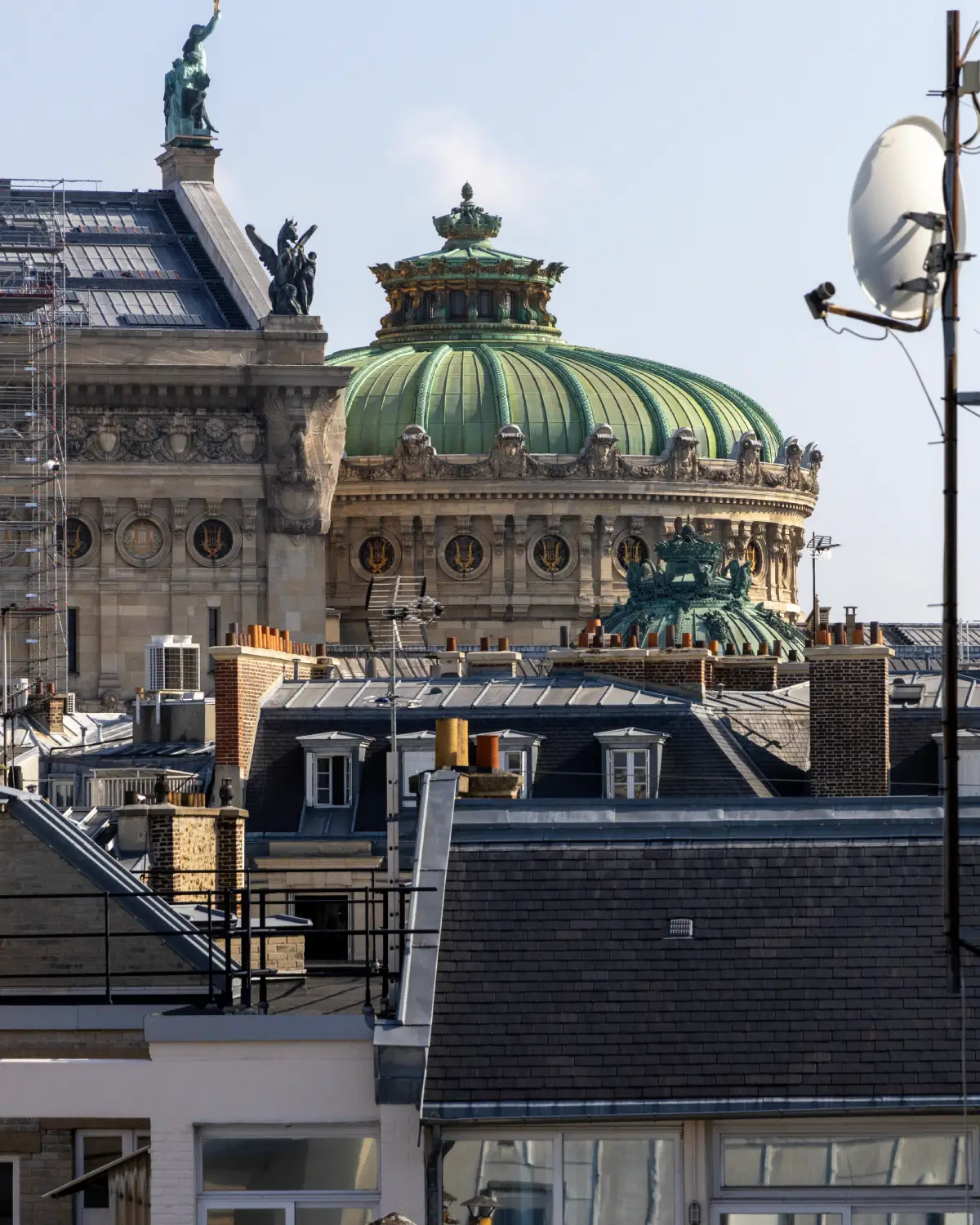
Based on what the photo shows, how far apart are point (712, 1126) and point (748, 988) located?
0.94 meters

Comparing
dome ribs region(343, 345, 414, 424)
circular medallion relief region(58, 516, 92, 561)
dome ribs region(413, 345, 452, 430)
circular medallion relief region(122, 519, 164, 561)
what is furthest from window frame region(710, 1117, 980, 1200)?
dome ribs region(343, 345, 414, 424)

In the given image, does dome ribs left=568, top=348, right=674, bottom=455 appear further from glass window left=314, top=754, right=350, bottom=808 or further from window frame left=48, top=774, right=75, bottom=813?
glass window left=314, top=754, right=350, bottom=808

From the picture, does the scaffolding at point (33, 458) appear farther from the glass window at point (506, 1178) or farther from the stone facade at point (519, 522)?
the glass window at point (506, 1178)

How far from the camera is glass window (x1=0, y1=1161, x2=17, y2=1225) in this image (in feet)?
78.7

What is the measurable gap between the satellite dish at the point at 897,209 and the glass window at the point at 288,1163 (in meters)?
6.16

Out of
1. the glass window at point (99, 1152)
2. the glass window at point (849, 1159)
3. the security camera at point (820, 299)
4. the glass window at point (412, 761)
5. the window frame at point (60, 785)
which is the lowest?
the glass window at point (99, 1152)

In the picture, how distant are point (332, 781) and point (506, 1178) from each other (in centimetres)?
3055

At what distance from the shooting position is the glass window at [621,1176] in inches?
862

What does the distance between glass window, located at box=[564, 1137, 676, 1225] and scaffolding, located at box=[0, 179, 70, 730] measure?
8606cm

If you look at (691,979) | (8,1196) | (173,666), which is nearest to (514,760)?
(8,1196)

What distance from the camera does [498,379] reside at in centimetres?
13775

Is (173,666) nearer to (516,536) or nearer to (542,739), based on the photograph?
(542,739)

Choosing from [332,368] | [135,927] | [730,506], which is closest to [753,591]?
[730,506]

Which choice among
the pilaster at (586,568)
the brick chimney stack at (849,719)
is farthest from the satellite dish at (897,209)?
the pilaster at (586,568)
